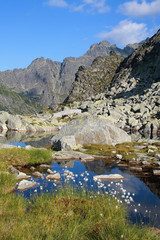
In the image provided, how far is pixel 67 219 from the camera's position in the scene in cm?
773

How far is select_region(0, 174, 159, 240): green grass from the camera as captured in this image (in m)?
6.32

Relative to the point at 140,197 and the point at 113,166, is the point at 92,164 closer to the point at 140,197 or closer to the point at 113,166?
the point at 113,166

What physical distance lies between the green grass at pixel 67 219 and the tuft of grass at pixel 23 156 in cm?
869

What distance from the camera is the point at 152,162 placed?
21422mm

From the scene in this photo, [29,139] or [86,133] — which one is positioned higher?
[86,133]

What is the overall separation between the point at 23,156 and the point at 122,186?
10563 mm

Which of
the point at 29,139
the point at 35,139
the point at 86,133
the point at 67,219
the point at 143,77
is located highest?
the point at 143,77

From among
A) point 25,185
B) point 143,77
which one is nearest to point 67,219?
point 25,185

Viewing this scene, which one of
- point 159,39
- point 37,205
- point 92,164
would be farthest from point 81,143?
point 159,39

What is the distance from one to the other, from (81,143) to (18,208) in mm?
22214

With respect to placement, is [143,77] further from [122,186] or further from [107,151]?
[122,186]

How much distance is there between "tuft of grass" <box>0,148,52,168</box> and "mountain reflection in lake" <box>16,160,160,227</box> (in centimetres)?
149

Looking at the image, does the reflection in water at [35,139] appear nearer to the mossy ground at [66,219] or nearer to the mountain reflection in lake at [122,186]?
the mountain reflection in lake at [122,186]

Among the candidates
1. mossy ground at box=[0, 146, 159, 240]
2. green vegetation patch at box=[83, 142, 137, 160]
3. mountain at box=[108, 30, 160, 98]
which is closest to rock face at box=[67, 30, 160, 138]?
mountain at box=[108, 30, 160, 98]
